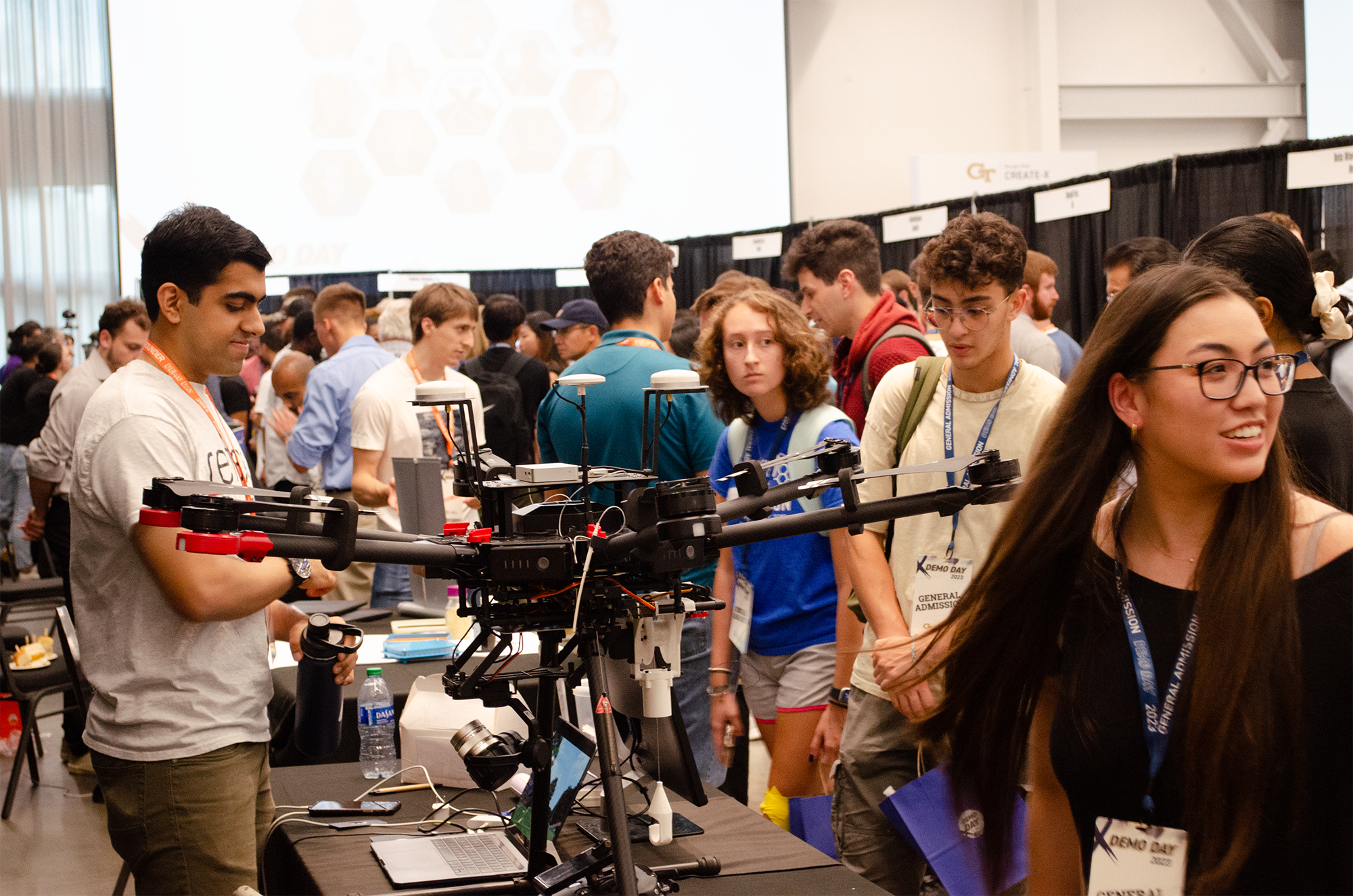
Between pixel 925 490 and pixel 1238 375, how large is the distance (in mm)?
826

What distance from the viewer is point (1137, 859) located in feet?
4.22

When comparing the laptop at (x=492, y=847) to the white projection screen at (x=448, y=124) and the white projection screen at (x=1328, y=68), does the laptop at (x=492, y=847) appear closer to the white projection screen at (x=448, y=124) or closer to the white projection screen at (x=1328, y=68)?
the white projection screen at (x=448, y=124)

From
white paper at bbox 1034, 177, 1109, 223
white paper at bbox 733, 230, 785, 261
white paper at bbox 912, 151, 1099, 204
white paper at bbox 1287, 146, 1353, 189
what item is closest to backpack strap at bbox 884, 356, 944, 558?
white paper at bbox 1287, 146, 1353, 189

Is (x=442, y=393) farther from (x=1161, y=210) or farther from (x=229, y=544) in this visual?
(x=1161, y=210)

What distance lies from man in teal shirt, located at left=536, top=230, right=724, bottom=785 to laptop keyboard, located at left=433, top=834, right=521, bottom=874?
36.7 inches

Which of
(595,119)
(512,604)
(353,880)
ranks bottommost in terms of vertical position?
(353,880)

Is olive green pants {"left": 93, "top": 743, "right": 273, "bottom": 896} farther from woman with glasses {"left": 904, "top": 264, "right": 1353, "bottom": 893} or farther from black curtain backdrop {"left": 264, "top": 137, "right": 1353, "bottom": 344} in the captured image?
black curtain backdrop {"left": 264, "top": 137, "right": 1353, "bottom": 344}

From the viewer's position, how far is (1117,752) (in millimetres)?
1322

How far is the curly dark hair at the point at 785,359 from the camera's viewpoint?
2.53 metres

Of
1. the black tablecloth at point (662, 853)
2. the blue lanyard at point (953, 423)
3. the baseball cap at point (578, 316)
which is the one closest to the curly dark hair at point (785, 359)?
the blue lanyard at point (953, 423)

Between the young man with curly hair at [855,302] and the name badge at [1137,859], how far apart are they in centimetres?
179

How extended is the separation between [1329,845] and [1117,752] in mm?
224

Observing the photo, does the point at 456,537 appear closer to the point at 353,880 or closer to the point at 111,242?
the point at 353,880

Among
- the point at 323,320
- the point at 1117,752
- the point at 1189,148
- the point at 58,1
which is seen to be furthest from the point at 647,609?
the point at 1189,148
